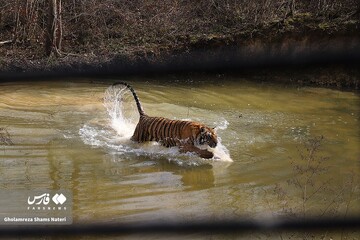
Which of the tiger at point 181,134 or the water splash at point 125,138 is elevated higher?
the tiger at point 181,134

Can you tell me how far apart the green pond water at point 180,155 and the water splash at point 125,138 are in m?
0.01

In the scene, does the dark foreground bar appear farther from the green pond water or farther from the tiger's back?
the tiger's back

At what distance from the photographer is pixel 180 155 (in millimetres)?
6488

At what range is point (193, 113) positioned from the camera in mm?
9094

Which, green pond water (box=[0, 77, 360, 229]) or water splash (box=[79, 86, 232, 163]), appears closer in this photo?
green pond water (box=[0, 77, 360, 229])

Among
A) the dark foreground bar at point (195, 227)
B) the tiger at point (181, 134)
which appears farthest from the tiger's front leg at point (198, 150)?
the dark foreground bar at point (195, 227)

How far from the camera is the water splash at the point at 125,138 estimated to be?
648 centimetres

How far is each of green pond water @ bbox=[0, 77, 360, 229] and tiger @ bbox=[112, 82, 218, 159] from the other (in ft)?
0.41

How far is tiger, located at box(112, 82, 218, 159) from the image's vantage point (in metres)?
6.23

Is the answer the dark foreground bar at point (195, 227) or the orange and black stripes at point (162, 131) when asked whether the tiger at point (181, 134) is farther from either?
the dark foreground bar at point (195, 227)

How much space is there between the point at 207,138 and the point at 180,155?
0.50 metres

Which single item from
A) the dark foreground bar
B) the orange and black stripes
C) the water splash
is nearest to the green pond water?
the water splash

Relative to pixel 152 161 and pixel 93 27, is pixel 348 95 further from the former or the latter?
pixel 93 27

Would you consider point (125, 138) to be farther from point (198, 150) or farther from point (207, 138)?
point (207, 138)
